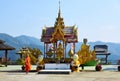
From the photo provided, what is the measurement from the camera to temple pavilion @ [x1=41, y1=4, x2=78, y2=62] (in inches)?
1229

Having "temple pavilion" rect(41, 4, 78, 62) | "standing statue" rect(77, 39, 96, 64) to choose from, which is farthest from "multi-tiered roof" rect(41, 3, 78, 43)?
"standing statue" rect(77, 39, 96, 64)

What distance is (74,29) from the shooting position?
31.9 m

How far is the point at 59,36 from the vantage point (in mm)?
31141

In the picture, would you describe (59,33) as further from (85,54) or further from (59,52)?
(85,54)

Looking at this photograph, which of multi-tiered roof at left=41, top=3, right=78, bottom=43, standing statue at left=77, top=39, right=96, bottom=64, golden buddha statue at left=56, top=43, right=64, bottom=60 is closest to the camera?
standing statue at left=77, top=39, right=96, bottom=64

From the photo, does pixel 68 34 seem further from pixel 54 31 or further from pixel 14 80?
pixel 14 80

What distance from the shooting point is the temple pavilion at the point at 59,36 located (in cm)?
3123

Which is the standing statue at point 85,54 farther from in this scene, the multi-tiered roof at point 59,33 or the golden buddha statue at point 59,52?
the golden buddha statue at point 59,52

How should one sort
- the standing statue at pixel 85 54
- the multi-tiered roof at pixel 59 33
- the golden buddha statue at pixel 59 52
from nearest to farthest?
the standing statue at pixel 85 54
the multi-tiered roof at pixel 59 33
the golden buddha statue at pixel 59 52

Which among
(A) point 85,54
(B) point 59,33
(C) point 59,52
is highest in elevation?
(B) point 59,33

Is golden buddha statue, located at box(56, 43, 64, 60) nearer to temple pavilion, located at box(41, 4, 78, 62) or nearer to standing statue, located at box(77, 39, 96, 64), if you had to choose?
temple pavilion, located at box(41, 4, 78, 62)

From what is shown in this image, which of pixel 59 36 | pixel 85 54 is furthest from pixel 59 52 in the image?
pixel 85 54

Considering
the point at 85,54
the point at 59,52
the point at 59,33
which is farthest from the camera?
the point at 59,52

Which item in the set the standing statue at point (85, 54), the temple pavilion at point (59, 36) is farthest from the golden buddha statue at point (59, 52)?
the standing statue at point (85, 54)
